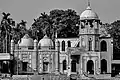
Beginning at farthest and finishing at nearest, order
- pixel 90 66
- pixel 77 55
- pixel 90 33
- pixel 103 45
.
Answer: pixel 90 66 → pixel 103 45 → pixel 90 33 → pixel 77 55

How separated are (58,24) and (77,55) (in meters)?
24.5

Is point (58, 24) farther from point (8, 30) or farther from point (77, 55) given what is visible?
point (77, 55)

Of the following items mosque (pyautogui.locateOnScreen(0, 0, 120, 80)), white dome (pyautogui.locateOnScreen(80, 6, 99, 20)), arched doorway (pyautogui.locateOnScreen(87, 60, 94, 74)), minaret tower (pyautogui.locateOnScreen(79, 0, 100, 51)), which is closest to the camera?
mosque (pyautogui.locateOnScreen(0, 0, 120, 80))

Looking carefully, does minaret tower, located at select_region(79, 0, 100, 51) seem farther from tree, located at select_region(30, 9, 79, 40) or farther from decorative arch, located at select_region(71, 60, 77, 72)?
tree, located at select_region(30, 9, 79, 40)

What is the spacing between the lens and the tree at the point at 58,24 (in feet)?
313

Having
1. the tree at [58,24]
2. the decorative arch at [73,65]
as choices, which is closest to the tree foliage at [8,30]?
the tree at [58,24]

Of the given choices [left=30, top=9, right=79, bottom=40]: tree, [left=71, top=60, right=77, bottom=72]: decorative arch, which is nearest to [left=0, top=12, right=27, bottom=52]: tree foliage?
[left=30, top=9, right=79, bottom=40]: tree

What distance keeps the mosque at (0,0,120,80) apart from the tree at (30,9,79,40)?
1540 centimetres

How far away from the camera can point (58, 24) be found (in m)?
96.5

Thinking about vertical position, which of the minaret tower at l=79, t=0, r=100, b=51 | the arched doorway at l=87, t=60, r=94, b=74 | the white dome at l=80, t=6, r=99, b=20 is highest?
the white dome at l=80, t=6, r=99, b=20

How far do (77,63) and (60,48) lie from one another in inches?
317

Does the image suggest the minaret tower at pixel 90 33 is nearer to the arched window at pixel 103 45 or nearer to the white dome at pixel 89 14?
the white dome at pixel 89 14

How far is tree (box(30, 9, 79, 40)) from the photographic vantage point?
313 ft

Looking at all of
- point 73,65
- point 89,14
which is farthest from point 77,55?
point 89,14
